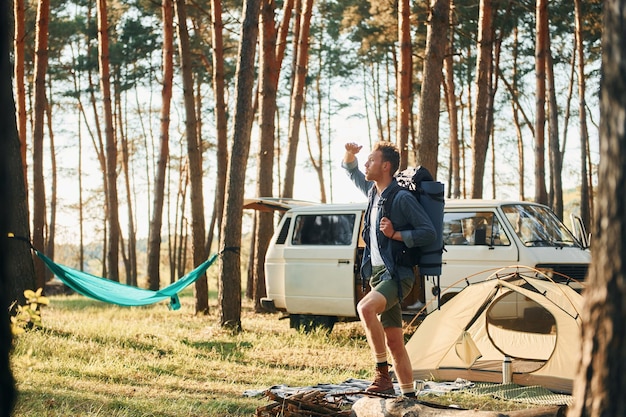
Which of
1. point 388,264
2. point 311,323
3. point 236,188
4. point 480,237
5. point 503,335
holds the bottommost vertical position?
point 311,323

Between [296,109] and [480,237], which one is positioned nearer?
[480,237]

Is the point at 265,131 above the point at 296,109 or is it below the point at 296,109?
below

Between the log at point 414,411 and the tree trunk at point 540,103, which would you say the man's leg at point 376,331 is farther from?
the tree trunk at point 540,103

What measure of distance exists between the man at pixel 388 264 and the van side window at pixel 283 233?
5434 millimetres

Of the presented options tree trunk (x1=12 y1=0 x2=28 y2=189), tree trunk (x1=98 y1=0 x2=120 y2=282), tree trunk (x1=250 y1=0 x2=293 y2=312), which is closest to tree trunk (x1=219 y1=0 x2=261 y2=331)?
tree trunk (x1=250 y1=0 x2=293 y2=312)

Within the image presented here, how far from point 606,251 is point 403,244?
3.26 meters

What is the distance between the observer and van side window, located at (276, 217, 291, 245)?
1133 cm

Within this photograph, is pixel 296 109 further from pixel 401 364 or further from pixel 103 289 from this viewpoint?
pixel 401 364

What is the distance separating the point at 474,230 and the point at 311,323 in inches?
107

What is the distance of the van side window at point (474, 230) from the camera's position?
975cm

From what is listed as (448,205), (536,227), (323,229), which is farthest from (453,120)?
(536,227)

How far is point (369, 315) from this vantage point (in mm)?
5504

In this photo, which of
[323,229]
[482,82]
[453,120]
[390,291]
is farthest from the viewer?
[453,120]

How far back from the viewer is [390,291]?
18.2 feet
